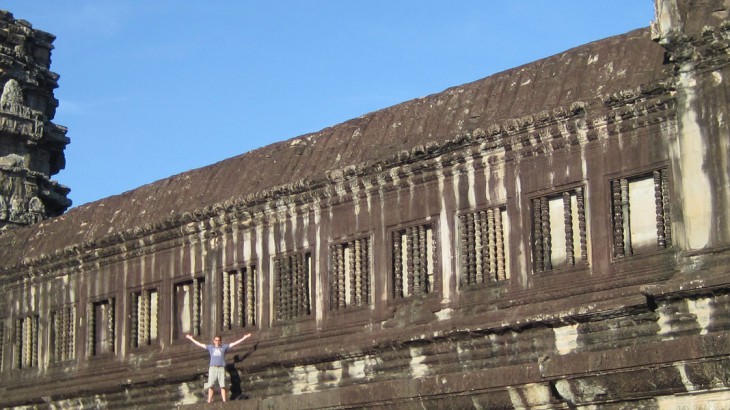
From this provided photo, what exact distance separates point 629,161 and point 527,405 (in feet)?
9.61

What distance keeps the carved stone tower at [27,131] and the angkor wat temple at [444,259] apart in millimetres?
3648

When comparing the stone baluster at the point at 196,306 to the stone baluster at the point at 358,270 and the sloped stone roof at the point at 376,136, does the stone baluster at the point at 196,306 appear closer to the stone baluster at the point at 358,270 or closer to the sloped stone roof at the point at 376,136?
the sloped stone roof at the point at 376,136

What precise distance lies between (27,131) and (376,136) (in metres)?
10.7

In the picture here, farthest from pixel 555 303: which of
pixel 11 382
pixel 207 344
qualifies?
pixel 11 382

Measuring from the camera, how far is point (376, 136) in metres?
16.4

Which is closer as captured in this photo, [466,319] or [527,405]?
[527,405]

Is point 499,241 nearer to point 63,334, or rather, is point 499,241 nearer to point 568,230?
point 568,230

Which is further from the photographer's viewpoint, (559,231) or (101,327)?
(101,327)

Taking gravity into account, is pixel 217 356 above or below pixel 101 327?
below

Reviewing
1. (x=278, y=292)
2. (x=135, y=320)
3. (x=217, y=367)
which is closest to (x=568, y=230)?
(x=278, y=292)

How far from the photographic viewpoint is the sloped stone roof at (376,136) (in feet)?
45.9

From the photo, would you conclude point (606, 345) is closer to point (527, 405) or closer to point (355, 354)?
point (527, 405)

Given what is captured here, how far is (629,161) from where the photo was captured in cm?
1347

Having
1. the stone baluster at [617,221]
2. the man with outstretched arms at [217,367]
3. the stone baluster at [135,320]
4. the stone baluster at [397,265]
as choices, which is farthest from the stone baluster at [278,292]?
the stone baluster at [617,221]
